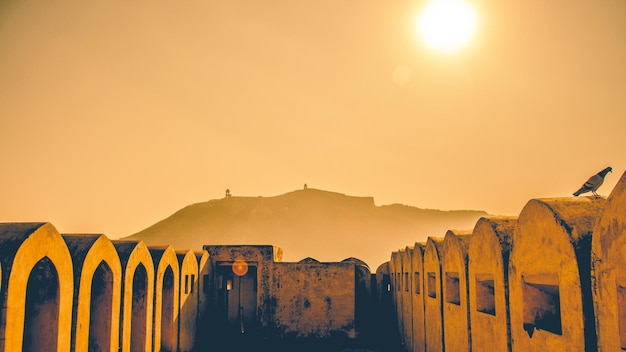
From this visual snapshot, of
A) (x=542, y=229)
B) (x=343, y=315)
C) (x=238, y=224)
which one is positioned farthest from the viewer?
(x=238, y=224)

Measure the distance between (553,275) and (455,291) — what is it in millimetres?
5001

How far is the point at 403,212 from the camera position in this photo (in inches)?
3949

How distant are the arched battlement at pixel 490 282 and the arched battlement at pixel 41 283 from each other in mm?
6354

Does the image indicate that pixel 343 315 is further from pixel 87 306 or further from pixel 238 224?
pixel 238 224

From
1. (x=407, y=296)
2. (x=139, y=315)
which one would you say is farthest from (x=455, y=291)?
(x=139, y=315)

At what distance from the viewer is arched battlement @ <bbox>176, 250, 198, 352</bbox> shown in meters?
14.2

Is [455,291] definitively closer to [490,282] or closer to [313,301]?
[490,282]

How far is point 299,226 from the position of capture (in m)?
87.6

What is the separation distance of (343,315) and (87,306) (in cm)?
1005

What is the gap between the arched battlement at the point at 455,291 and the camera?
29.1 feet

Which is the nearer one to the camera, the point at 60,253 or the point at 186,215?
the point at 60,253

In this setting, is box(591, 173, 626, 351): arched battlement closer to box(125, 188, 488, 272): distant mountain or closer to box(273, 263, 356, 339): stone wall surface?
box(273, 263, 356, 339): stone wall surface

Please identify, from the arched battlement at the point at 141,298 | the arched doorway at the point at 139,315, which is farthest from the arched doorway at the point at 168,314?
the arched doorway at the point at 139,315

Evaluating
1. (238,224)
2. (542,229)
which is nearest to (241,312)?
(542,229)
